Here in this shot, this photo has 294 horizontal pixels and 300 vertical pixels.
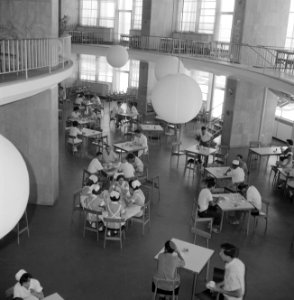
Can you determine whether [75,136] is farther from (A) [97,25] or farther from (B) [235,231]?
(A) [97,25]

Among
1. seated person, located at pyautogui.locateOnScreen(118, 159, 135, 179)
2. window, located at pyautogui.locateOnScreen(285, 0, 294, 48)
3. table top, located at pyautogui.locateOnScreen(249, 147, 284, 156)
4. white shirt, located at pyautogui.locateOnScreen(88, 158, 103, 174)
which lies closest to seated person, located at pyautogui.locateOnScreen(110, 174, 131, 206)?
seated person, located at pyautogui.locateOnScreen(118, 159, 135, 179)

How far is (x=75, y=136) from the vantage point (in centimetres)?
1231

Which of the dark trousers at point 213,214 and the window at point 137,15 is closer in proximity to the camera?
the dark trousers at point 213,214

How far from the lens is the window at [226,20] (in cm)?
1653

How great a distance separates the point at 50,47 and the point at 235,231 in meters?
5.12

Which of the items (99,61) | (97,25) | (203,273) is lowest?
(203,273)

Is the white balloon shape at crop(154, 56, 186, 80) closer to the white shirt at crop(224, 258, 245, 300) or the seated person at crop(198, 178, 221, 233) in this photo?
the seated person at crop(198, 178, 221, 233)

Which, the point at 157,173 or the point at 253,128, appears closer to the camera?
the point at 157,173

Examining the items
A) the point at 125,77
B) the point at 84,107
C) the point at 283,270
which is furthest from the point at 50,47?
the point at 125,77

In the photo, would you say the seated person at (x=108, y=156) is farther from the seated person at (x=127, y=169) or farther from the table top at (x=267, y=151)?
the table top at (x=267, y=151)

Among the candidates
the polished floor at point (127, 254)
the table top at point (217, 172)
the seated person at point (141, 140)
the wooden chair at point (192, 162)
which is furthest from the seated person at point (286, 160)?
the seated person at point (141, 140)

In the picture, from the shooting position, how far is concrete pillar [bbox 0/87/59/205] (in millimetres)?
8586

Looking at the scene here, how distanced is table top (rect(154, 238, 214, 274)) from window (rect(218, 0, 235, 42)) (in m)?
12.1

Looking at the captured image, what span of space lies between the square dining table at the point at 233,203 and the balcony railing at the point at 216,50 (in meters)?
4.78
